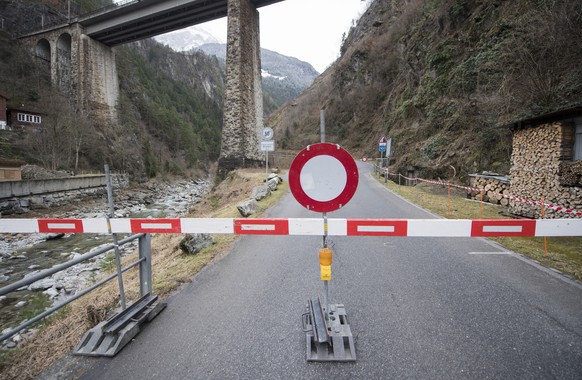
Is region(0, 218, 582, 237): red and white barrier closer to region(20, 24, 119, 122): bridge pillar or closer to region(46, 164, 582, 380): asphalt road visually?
region(46, 164, 582, 380): asphalt road

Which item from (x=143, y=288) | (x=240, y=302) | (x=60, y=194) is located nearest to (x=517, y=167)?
(x=240, y=302)

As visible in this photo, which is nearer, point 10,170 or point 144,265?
point 144,265

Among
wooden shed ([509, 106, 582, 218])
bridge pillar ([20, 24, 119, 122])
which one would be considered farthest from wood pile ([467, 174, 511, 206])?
bridge pillar ([20, 24, 119, 122])

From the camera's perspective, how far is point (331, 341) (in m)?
2.34

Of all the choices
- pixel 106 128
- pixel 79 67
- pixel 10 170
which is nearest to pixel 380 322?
pixel 10 170

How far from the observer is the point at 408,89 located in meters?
23.7

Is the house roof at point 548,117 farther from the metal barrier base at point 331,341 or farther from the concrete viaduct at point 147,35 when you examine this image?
the concrete viaduct at point 147,35

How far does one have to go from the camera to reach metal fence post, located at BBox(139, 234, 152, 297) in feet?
10.0

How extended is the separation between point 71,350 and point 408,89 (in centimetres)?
2648

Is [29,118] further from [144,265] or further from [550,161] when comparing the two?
[550,161]

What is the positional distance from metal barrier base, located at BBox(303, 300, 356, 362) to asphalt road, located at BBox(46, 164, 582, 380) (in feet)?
0.23

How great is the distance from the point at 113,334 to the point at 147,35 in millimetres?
46205

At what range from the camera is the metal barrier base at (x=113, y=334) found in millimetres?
2383

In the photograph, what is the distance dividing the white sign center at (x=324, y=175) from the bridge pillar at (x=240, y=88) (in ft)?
71.9
